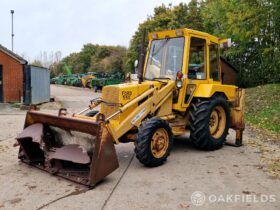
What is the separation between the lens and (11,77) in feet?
61.6

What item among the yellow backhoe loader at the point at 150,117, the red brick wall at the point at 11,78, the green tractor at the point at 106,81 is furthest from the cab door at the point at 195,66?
the green tractor at the point at 106,81

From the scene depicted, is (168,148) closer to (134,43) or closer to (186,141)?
(186,141)

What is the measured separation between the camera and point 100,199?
16.0 feet

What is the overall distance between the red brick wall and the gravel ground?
12206mm

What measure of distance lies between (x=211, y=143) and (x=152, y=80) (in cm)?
184

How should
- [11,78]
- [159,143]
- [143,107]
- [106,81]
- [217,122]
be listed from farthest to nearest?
1. [106,81]
2. [11,78]
3. [217,122]
4. [143,107]
5. [159,143]

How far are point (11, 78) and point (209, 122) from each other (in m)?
13.9

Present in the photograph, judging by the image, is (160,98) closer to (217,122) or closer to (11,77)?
(217,122)

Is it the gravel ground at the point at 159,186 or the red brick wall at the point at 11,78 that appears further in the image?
the red brick wall at the point at 11,78

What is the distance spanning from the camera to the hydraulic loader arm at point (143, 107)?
612 cm

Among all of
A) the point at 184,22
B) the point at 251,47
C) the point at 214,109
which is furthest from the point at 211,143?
the point at 184,22

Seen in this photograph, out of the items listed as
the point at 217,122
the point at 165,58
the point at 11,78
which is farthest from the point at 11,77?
the point at 217,122

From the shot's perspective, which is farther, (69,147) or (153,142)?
(153,142)

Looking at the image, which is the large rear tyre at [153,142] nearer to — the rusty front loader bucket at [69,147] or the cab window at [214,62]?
the rusty front loader bucket at [69,147]
